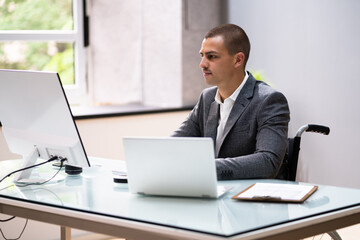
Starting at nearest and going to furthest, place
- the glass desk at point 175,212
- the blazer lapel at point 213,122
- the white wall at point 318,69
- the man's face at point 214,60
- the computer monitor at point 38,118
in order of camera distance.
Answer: the glass desk at point 175,212 → the computer monitor at point 38,118 → the man's face at point 214,60 → the blazer lapel at point 213,122 → the white wall at point 318,69

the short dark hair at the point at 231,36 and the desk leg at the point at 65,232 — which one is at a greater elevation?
the short dark hair at the point at 231,36

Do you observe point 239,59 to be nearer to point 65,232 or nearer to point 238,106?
point 238,106

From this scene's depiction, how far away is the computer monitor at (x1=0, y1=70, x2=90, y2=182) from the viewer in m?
2.15

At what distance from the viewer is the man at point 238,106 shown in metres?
2.43

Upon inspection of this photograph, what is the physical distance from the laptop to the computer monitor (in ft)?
1.04

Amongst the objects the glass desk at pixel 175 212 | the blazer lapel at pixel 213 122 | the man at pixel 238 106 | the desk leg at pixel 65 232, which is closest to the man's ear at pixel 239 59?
the man at pixel 238 106

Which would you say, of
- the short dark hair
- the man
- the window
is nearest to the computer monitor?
the man

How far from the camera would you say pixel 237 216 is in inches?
68.4

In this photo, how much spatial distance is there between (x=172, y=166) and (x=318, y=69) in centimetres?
244

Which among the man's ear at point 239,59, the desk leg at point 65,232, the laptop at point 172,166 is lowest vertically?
the desk leg at point 65,232

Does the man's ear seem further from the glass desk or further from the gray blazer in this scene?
the glass desk

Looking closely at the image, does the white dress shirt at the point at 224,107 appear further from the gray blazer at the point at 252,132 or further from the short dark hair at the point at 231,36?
the short dark hair at the point at 231,36

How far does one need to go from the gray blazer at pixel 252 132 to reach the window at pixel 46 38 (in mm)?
1887

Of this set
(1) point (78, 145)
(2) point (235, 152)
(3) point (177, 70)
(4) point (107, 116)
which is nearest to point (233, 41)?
(2) point (235, 152)
